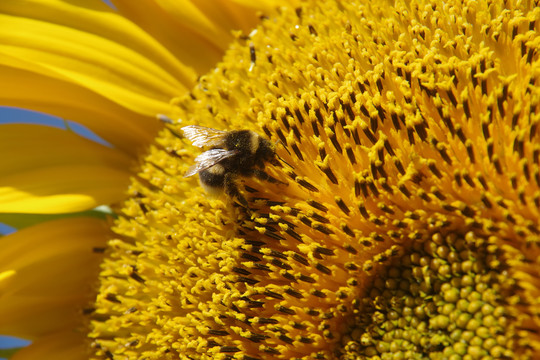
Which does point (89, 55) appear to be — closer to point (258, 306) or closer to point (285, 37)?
point (285, 37)

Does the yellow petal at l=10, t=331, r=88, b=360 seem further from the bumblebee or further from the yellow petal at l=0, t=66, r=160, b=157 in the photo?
the bumblebee

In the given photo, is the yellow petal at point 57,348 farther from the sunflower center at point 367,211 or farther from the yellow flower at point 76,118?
the sunflower center at point 367,211

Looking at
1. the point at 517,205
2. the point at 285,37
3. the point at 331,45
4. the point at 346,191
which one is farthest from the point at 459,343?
the point at 285,37

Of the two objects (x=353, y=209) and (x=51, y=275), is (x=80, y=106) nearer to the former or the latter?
(x=51, y=275)

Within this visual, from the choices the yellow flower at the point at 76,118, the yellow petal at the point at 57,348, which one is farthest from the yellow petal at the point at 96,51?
the yellow petal at the point at 57,348

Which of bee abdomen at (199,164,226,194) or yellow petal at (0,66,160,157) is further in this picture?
yellow petal at (0,66,160,157)

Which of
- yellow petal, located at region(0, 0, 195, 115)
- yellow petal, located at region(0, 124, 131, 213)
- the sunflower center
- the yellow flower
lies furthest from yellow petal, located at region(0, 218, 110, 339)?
yellow petal, located at region(0, 0, 195, 115)
